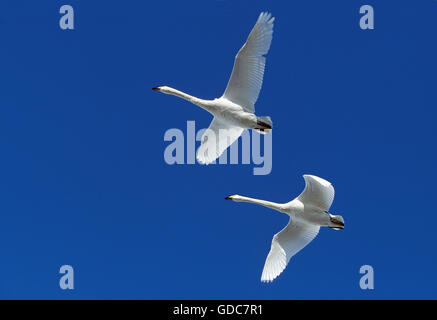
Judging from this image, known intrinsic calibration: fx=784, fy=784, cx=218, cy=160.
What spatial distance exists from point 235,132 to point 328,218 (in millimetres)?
5139

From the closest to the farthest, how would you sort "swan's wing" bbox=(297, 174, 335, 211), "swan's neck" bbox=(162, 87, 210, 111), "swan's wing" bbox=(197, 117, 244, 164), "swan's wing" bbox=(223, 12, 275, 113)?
"swan's wing" bbox=(297, 174, 335, 211)
"swan's wing" bbox=(223, 12, 275, 113)
"swan's neck" bbox=(162, 87, 210, 111)
"swan's wing" bbox=(197, 117, 244, 164)

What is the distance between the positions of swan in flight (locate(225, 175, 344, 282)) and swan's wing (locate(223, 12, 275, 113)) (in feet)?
12.7

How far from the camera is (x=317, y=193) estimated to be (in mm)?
27969

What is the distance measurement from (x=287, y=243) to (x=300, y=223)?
2.95 ft

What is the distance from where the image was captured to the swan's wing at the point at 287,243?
2888 centimetres

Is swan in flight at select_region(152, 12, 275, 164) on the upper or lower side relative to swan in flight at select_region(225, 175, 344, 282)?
upper

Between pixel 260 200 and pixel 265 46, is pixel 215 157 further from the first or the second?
pixel 265 46

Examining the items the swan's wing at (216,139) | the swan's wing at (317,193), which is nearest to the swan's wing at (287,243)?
the swan's wing at (317,193)

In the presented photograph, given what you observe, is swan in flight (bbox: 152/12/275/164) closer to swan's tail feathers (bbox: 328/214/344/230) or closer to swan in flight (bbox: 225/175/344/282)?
swan in flight (bbox: 225/175/344/282)

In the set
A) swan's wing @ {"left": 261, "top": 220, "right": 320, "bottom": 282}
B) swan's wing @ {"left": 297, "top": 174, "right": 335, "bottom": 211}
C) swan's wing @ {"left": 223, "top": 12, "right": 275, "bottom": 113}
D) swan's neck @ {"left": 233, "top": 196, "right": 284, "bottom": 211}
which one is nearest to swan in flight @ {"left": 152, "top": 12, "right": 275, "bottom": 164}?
swan's wing @ {"left": 223, "top": 12, "right": 275, "bottom": 113}

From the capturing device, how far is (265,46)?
28.4 m

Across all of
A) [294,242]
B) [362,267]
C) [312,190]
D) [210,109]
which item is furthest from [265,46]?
[362,267]

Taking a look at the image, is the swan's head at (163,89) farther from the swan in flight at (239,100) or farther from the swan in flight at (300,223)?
the swan in flight at (300,223)

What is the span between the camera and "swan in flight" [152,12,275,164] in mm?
→ 28391
